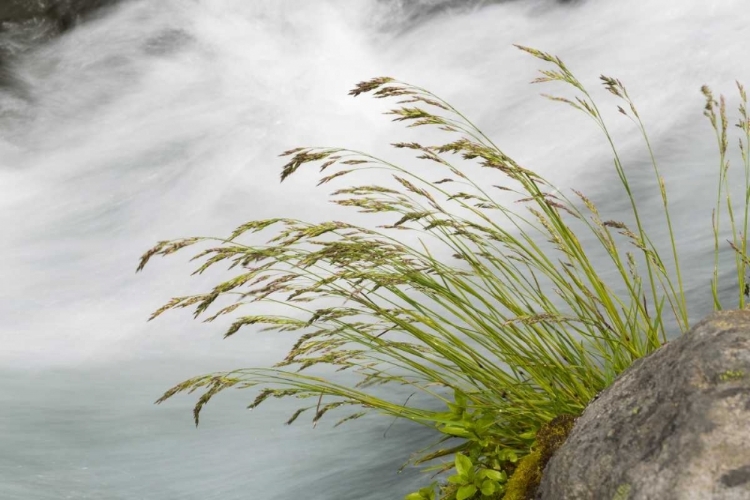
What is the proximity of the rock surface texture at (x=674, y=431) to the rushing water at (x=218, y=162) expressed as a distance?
2.25m

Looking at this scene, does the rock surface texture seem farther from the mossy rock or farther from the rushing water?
the rushing water

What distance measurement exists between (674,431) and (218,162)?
20.3ft

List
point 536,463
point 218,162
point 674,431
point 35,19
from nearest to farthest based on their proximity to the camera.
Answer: point 674,431 → point 536,463 → point 218,162 → point 35,19

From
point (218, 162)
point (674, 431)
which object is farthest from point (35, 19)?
point (674, 431)

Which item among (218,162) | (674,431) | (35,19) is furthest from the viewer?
(35,19)

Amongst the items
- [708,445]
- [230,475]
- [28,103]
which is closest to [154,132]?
[28,103]

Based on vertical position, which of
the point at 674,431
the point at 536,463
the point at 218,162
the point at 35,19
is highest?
the point at 674,431

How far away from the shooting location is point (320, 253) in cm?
197

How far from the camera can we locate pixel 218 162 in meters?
7.09

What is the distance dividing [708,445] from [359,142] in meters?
6.07

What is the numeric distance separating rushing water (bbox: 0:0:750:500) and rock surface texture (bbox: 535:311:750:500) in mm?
2251

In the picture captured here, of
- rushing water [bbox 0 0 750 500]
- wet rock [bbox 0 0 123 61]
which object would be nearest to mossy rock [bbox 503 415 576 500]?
rushing water [bbox 0 0 750 500]

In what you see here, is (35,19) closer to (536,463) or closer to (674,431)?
(536,463)

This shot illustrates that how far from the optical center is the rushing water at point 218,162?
4.35 meters
